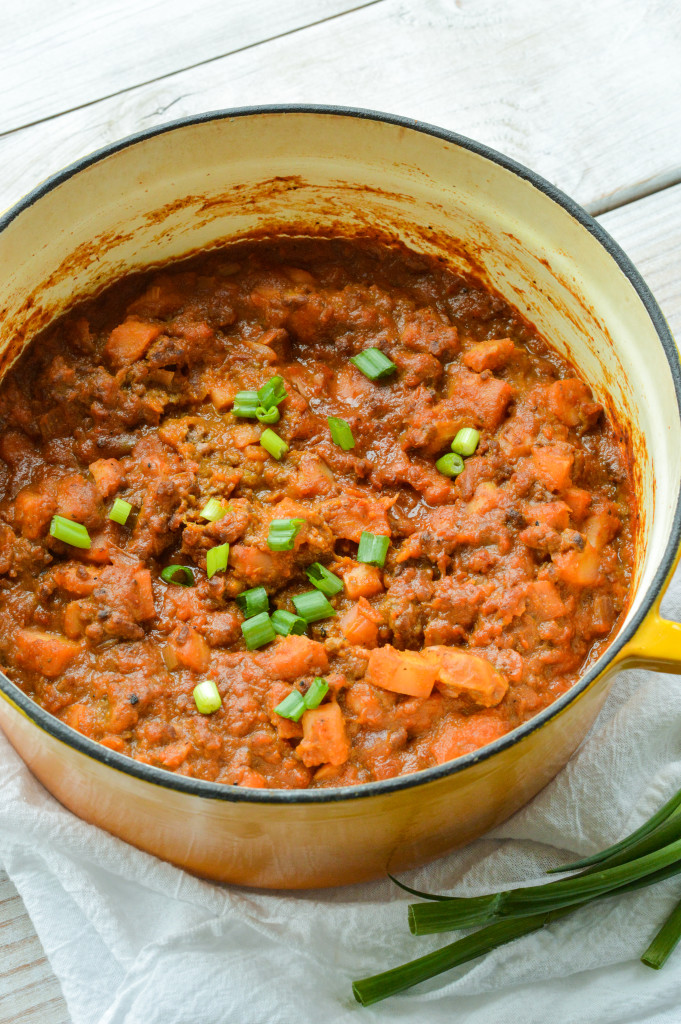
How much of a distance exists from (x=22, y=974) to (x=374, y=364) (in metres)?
1.77

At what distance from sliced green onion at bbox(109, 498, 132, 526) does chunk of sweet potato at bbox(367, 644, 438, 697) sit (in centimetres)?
73

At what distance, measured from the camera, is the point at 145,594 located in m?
2.72

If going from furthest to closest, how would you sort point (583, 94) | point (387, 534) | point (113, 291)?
point (583, 94), point (113, 291), point (387, 534)

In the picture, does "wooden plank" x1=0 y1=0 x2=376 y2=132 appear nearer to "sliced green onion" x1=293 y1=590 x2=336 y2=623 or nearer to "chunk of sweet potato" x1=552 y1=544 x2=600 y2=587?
"sliced green onion" x1=293 y1=590 x2=336 y2=623

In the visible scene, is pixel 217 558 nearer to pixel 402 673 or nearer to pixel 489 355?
pixel 402 673

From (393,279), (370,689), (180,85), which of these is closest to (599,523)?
(370,689)

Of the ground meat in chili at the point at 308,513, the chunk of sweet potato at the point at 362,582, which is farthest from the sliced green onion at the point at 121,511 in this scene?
the chunk of sweet potato at the point at 362,582

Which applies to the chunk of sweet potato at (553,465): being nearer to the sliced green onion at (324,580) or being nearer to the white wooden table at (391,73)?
the sliced green onion at (324,580)

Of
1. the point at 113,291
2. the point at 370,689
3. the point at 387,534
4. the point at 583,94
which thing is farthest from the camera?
the point at 583,94

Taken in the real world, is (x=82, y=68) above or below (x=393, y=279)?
above

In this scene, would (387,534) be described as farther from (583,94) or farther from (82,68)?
(82,68)

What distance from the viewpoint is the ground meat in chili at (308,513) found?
258cm

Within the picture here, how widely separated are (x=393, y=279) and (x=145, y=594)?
119 centimetres

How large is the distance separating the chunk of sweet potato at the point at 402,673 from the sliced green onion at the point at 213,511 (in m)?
0.54
